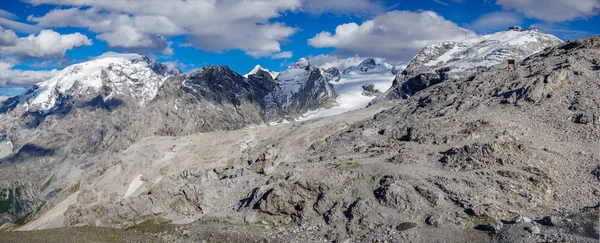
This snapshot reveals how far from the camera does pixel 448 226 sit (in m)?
41.0

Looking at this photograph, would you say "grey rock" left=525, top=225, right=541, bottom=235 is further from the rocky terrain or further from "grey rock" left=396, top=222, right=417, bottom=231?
"grey rock" left=396, top=222, right=417, bottom=231

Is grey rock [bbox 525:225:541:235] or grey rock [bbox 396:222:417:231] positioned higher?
grey rock [bbox 525:225:541:235]

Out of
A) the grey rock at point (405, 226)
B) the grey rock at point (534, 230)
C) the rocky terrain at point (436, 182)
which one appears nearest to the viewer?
the grey rock at point (534, 230)

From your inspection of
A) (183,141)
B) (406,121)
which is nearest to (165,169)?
(183,141)

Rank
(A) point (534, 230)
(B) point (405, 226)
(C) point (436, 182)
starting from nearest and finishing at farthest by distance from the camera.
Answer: (A) point (534, 230) < (B) point (405, 226) < (C) point (436, 182)

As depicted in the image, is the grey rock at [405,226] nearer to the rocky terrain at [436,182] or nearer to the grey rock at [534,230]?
the rocky terrain at [436,182]

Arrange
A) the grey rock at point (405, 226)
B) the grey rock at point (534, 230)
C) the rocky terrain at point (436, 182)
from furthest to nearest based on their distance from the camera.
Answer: the grey rock at point (405, 226) → the rocky terrain at point (436, 182) → the grey rock at point (534, 230)

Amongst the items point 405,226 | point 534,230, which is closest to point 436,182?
point 405,226

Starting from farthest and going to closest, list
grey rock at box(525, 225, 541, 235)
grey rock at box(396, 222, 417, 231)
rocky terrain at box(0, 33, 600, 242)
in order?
1. grey rock at box(396, 222, 417, 231)
2. rocky terrain at box(0, 33, 600, 242)
3. grey rock at box(525, 225, 541, 235)

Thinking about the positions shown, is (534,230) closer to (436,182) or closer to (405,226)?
(405,226)

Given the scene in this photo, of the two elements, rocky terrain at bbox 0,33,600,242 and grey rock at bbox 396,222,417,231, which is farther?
grey rock at bbox 396,222,417,231

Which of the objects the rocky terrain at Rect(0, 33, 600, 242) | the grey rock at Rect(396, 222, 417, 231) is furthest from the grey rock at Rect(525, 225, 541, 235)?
the grey rock at Rect(396, 222, 417, 231)

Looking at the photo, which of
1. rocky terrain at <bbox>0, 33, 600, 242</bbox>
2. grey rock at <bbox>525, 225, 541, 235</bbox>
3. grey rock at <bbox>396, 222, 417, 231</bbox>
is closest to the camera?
grey rock at <bbox>525, 225, 541, 235</bbox>

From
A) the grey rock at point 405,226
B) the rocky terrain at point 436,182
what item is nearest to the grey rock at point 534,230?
the rocky terrain at point 436,182
